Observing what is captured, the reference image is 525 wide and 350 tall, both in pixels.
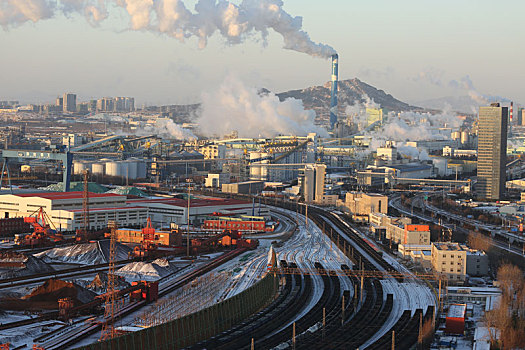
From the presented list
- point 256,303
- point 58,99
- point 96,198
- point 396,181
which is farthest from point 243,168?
point 58,99

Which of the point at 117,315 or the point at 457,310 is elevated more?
the point at 457,310

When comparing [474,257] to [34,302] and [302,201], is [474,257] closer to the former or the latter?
[34,302]

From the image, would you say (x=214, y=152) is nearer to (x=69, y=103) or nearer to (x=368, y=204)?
(x=368, y=204)

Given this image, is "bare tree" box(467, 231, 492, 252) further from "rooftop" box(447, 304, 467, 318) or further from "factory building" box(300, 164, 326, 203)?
"factory building" box(300, 164, 326, 203)

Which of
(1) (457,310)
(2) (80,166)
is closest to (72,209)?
(1) (457,310)

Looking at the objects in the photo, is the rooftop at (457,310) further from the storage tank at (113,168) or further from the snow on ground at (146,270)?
the storage tank at (113,168)

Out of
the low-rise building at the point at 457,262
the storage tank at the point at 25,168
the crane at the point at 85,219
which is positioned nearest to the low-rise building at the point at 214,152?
the storage tank at the point at 25,168
